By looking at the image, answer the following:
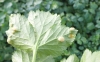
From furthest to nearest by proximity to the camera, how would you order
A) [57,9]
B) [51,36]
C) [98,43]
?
[57,9] < [98,43] < [51,36]

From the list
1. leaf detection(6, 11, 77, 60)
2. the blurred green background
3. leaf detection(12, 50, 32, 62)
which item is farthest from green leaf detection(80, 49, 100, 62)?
the blurred green background

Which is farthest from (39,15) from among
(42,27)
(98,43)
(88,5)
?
(88,5)

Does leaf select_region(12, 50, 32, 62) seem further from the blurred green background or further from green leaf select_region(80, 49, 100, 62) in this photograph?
the blurred green background

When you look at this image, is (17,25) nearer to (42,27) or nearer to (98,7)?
(42,27)

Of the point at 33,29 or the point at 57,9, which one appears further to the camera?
the point at 57,9

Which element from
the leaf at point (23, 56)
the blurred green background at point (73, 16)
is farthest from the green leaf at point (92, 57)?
the blurred green background at point (73, 16)

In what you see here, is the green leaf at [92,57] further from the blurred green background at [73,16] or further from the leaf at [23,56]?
the blurred green background at [73,16]
